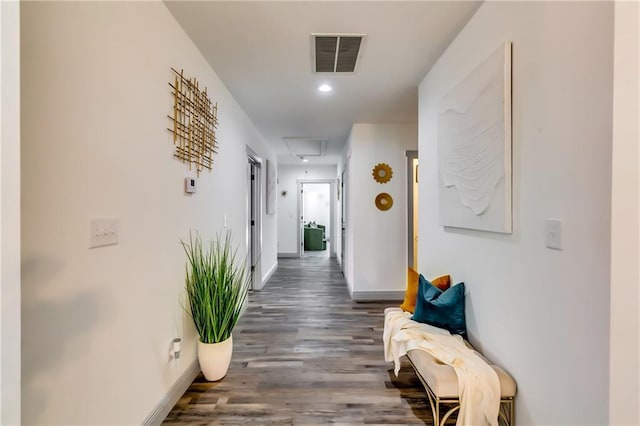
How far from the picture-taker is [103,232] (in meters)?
1.28

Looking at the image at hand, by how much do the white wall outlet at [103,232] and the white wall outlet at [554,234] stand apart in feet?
6.10

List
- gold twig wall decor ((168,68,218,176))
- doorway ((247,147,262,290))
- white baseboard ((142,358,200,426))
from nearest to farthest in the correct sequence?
1. white baseboard ((142,358,200,426))
2. gold twig wall decor ((168,68,218,176))
3. doorway ((247,147,262,290))

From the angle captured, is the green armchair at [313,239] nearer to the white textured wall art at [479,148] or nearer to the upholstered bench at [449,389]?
the white textured wall art at [479,148]

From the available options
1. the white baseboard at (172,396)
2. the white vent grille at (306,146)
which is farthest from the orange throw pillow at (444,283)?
the white vent grille at (306,146)

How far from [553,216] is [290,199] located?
7.17 meters

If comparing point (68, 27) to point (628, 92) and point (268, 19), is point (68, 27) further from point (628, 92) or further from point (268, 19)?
point (628, 92)

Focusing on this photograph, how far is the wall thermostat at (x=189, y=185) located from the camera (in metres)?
2.09

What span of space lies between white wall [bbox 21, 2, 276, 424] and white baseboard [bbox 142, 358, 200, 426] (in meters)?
0.04

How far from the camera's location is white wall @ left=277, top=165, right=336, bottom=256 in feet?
26.5

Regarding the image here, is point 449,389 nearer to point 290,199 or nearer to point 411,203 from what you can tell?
point 411,203

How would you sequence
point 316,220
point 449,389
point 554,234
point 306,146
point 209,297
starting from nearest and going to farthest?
point 554,234 → point 449,389 → point 209,297 → point 306,146 → point 316,220

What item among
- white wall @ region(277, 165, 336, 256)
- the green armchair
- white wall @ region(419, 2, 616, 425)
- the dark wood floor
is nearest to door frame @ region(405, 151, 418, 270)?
the dark wood floor

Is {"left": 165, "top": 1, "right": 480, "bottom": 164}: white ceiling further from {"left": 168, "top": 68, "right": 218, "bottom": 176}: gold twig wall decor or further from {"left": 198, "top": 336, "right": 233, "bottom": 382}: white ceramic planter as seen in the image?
{"left": 198, "top": 336, "right": 233, "bottom": 382}: white ceramic planter

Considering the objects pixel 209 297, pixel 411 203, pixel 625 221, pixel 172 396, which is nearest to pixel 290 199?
pixel 411 203
